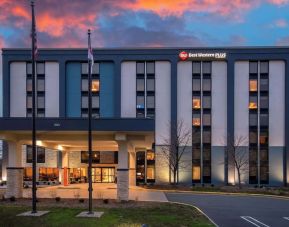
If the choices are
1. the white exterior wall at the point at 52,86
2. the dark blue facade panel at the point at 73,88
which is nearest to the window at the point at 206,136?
the dark blue facade panel at the point at 73,88

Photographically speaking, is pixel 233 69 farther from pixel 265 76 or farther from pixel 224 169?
pixel 224 169

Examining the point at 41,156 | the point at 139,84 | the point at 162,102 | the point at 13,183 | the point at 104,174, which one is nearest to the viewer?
the point at 13,183

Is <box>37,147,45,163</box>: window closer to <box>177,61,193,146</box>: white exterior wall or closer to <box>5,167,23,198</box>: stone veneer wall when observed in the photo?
<box>177,61,193,146</box>: white exterior wall

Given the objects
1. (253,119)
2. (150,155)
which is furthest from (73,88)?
(253,119)

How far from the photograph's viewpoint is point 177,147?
6450cm

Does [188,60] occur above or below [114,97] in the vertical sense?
above

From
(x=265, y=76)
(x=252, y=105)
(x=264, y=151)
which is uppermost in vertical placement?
(x=265, y=76)

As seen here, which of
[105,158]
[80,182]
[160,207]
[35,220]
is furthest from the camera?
[105,158]

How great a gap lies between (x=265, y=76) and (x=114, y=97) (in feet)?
71.4

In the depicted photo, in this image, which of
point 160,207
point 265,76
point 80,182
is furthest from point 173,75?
point 160,207

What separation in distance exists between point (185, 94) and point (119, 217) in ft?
137

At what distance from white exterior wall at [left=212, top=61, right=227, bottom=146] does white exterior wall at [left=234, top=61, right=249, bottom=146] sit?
168 centimetres

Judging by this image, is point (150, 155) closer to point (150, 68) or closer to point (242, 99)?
point (150, 68)

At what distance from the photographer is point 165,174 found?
65.9 meters
